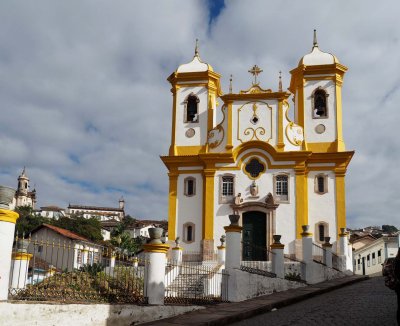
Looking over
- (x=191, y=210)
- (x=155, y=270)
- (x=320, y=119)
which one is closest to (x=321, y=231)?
(x=320, y=119)

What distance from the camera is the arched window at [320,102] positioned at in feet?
89.2

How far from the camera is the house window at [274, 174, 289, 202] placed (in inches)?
1001

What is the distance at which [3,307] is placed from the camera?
25.1ft

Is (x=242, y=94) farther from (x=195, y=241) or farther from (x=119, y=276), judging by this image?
(x=119, y=276)

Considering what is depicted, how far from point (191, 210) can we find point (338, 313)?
639 inches

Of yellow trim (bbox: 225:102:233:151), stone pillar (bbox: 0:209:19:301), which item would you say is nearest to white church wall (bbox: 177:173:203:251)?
yellow trim (bbox: 225:102:233:151)

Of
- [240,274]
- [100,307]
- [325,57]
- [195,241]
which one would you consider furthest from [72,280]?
[325,57]

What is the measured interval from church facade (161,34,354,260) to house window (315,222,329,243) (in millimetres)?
48

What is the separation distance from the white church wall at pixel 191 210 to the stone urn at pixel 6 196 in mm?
17899

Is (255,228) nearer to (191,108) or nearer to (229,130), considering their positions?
(229,130)

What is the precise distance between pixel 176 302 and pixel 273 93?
17380mm

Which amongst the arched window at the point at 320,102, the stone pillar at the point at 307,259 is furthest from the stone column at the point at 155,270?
the arched window at the point at 320,102

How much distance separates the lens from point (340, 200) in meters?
25.0

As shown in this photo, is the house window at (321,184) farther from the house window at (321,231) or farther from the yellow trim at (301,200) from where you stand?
the house window at (321,231)
